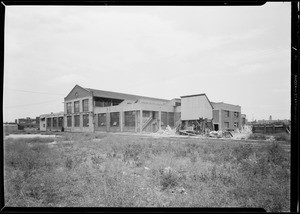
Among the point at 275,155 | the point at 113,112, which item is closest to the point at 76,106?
the point at 113,112

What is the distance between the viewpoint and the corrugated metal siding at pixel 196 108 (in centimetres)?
2544

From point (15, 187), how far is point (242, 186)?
17.1ft

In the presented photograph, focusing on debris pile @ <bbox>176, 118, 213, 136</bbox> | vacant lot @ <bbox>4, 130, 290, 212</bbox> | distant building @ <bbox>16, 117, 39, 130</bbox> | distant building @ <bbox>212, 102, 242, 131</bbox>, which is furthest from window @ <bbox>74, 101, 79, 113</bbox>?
vacant lot @ <bbox>4, 130, 290, 212</bbox>

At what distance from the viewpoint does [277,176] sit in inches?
218

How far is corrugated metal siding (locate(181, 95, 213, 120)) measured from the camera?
1001 inches

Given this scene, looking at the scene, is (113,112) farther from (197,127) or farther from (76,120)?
(197,127)

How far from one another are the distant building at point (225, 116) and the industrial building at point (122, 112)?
272mm

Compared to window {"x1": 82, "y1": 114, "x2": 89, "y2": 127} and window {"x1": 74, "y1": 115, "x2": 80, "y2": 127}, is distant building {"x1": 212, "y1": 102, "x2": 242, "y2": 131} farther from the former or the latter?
window {"x1": 74, "y1": 115, "x2": 80, "y2": 127}

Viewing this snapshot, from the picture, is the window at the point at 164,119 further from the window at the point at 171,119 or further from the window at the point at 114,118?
the window at the point at 114,118

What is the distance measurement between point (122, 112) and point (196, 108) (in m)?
11.7

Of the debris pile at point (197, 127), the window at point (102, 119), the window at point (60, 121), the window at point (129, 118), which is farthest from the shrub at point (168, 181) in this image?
the window at point (60, 121)

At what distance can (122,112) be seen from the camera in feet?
104
